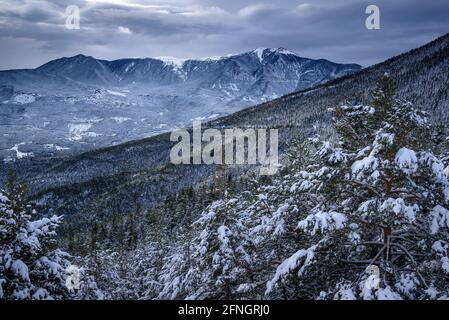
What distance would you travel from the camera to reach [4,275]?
11.5m

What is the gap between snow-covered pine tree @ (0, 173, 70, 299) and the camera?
36.7ft

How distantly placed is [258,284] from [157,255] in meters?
18.1

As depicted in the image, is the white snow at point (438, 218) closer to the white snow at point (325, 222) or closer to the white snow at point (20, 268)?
the white snow at point (325, 222)

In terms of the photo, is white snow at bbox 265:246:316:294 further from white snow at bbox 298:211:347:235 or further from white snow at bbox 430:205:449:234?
white snow at bbox 430:205:449:234

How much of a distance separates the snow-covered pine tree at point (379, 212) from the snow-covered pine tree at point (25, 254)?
23.5ft

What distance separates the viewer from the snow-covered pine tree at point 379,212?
8453mm

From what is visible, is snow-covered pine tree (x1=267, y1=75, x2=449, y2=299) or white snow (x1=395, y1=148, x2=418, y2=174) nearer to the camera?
white snow (x1=395, y1=148, x2=418, y2=174)

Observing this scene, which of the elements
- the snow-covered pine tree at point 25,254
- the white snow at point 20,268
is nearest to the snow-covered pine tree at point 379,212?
the white snow at point 20,268

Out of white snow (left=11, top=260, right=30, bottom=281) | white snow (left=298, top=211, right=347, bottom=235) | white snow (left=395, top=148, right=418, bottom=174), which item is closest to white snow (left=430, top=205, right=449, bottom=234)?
white snow (left=395, top=148, right=418, bottom=174)

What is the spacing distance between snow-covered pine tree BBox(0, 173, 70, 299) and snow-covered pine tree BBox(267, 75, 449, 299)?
7155 millimetres

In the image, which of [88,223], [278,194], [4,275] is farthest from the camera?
[88,223]

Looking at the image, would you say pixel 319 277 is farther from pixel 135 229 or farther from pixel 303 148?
pixel 135 229

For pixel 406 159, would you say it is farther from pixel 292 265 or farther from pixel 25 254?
pixel 25 254
